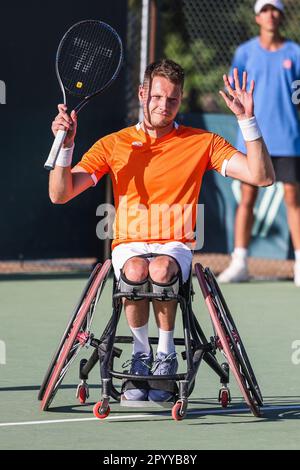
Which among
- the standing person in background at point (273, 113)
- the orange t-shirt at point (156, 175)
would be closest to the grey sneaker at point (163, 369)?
the orange t-shirt at point (156, 175)

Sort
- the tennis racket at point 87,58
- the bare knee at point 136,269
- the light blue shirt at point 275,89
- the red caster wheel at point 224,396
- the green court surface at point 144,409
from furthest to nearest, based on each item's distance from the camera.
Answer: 1. the light blue shirt at point 275,89
2. the tennis racket at point 87,58
3. the red caster wheel at point 224,396
4. the bare knee at point 136,269
5. the green court surface at point 144,409

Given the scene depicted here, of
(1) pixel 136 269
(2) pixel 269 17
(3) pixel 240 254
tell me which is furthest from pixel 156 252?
(2) pixel 269 17

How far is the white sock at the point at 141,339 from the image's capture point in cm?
525

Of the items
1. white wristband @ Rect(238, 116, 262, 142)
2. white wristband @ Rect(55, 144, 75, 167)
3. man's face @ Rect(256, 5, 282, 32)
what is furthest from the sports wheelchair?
man's face @ Rect(256, 5, 282, 32)

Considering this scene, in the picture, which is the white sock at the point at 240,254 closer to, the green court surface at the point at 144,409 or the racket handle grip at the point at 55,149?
the green court surface at the point at 144,409

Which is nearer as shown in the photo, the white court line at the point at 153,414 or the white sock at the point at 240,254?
the white court line at the point at 153,414

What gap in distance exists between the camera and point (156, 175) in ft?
17.8

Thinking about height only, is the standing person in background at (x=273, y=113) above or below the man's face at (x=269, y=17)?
below

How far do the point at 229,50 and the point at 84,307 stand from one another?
11.1 meters

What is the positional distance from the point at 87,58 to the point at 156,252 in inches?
45.9

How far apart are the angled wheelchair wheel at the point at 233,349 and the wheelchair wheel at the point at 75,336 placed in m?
0.44

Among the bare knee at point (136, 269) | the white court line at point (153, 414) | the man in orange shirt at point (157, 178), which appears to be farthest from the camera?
the man in orange shirt at point (157, 178)

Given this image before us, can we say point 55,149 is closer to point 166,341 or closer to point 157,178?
point 157,178

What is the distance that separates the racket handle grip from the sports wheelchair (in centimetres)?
50
